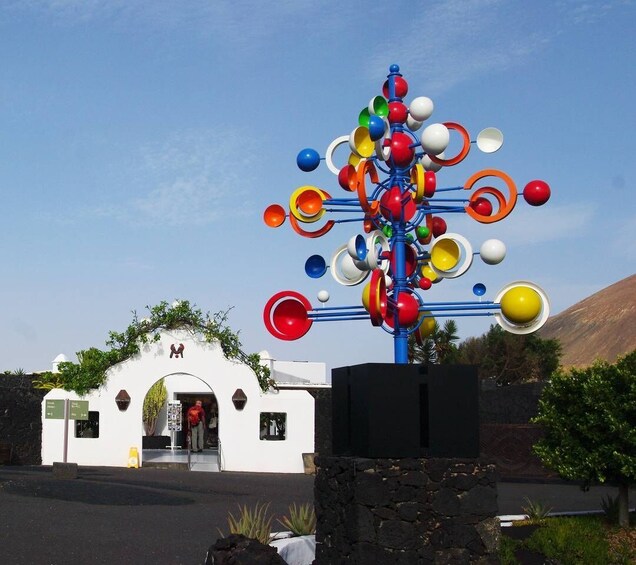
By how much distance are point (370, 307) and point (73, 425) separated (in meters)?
17.9

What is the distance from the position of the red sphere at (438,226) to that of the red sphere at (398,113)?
→ 62.9 inches

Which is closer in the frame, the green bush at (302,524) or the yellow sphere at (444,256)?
the green bush at (302,524)

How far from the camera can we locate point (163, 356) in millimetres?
27031

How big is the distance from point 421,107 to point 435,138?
0.77 m

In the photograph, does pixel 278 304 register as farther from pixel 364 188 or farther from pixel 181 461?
pixel 181 461

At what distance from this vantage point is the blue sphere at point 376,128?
12.5m

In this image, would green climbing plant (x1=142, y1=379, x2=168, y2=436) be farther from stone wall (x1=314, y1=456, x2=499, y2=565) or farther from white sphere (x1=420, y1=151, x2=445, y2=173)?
stone wall (x1=314, y1=456, x2=499, y2=565)

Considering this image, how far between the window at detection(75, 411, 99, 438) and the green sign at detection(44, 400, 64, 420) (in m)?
2.69

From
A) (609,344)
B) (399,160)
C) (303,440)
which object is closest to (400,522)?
(399,160)

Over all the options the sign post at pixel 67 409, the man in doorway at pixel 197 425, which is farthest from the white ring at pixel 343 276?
the man in doorway at pixel 197 425

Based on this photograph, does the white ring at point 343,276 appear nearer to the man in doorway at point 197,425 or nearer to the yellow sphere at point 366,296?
the yellow sphere at point 366,296

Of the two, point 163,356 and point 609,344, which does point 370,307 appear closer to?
point 163,356

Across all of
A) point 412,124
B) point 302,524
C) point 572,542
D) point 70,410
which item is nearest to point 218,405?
point 70,410

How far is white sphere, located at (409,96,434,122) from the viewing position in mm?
12789
